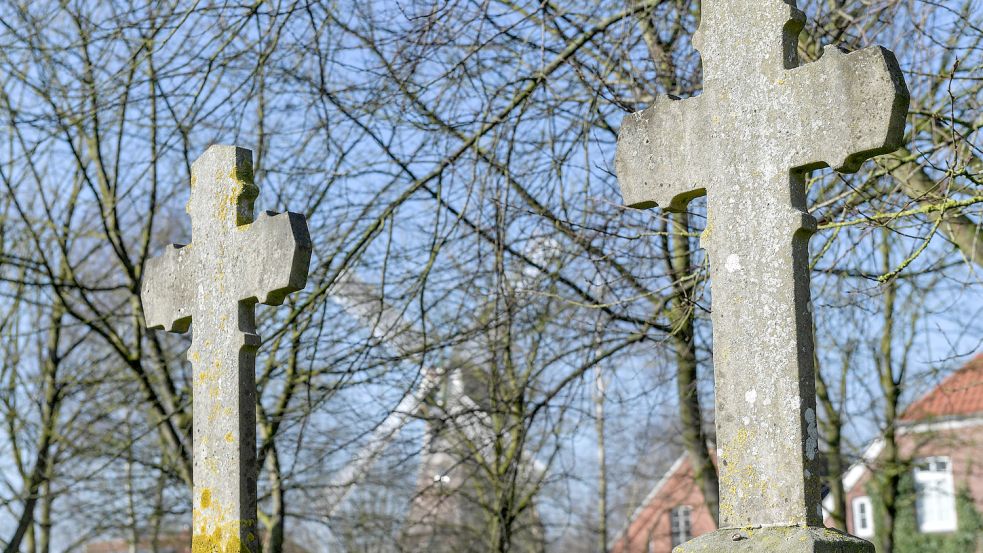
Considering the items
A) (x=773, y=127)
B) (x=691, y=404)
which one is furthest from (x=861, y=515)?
(x=773, y=127)

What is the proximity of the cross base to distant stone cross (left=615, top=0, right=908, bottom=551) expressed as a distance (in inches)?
1.9

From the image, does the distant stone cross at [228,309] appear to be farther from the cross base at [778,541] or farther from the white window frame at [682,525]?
the white window frame at [682,525]

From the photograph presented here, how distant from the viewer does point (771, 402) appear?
3637 mm

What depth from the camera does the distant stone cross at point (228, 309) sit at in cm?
506

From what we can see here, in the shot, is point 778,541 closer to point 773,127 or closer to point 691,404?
point 773,127

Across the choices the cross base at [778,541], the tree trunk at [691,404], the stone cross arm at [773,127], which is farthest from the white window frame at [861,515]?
the cross base at [778,541]

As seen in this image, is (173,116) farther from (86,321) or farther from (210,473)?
(210,473)

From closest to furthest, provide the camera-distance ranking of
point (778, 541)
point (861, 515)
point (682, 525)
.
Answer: point (778, 541) → point (861, 515) → point (682, 525)

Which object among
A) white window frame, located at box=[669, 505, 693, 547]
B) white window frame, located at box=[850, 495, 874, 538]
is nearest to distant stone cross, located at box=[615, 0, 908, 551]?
white window frame, located at box=[669, 505, 693, 547]

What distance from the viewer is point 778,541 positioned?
346cm

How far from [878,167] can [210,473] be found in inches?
159

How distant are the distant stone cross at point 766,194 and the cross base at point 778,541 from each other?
5 cm

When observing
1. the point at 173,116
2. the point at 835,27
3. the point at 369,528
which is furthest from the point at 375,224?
the point at 369,528

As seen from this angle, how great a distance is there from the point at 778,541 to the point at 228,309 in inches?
106
